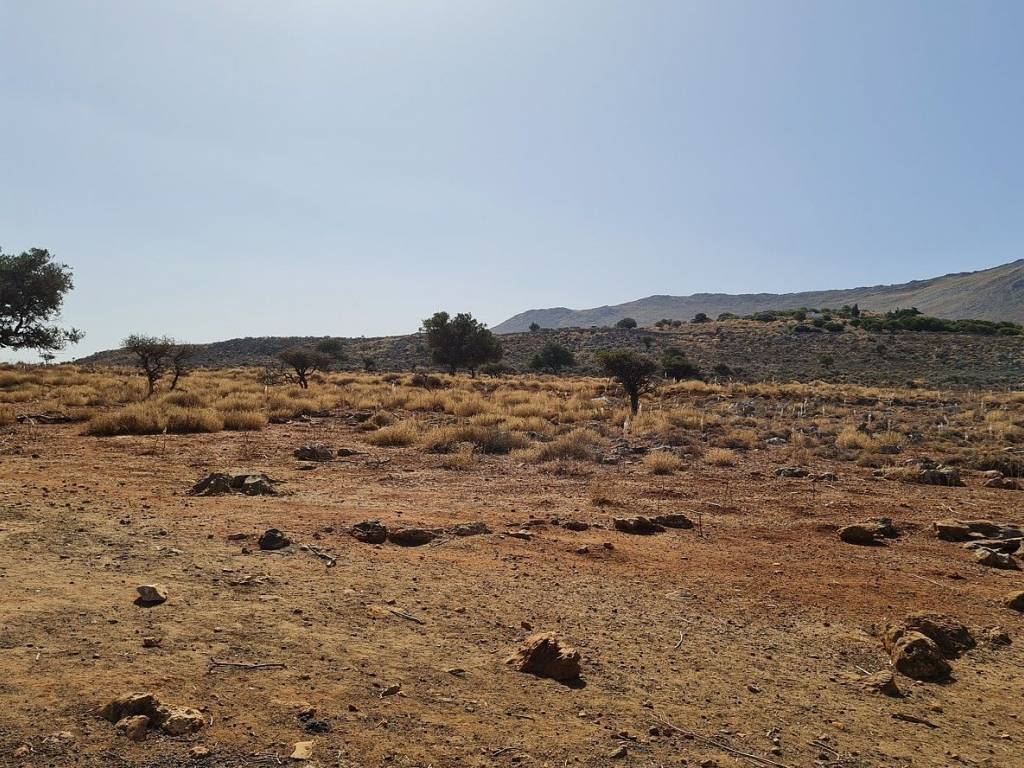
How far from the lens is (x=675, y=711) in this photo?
4023 millimetres

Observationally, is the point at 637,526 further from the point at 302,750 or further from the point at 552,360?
the point at 552,360

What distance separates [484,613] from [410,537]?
2135mm

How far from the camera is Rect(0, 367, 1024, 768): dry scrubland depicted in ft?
11.7

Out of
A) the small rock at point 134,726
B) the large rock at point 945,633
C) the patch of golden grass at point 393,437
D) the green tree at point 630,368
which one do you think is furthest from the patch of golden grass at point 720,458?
the small rock at point 134,726

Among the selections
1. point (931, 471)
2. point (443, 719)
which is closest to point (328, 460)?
point (443, 719)

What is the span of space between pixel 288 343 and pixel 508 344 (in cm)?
2608

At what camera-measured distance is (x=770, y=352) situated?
59094mm

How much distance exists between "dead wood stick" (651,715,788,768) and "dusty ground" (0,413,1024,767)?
0.13ft

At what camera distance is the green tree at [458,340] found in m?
Answer: 45.3

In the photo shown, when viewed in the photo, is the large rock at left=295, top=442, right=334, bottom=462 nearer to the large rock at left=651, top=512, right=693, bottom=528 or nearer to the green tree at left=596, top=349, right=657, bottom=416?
the large rock at left=651, top=512, right=693, bottom=528

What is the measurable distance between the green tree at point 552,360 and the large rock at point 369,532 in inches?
1949

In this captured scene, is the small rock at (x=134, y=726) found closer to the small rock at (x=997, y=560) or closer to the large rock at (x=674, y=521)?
the large rock at (x=674, y=521)

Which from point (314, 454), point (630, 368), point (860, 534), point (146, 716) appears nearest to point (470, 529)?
point (146, 716)

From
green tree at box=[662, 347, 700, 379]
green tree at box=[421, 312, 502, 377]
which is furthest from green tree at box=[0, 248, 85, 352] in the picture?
green tree at box=[662, 347, 700, 379]
